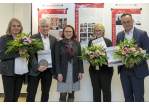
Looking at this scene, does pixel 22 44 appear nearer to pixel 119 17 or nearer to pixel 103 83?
pixel 103 83

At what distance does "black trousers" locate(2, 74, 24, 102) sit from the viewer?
2094 millimetres

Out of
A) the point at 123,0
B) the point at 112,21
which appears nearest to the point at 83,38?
the point at 112,21

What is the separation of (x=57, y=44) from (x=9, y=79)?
1.05 m

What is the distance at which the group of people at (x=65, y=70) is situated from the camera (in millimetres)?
2115

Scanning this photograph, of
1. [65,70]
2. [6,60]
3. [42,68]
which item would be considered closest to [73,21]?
[65,70]

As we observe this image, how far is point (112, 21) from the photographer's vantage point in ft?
10.7

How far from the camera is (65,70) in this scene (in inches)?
91.7

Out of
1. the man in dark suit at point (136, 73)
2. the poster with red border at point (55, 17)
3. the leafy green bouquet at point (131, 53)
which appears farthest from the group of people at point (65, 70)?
the poster with red border at point (55, 17)

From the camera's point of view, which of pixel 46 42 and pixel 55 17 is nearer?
pixel 46 42

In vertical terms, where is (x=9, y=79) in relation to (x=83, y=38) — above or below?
below

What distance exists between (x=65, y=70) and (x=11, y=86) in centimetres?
97

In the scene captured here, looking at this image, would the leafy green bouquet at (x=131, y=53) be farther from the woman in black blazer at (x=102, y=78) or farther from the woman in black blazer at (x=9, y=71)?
the woman in black blazer at (x=9, y=71)

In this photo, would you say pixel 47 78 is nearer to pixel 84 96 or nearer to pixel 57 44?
pixel 57 44

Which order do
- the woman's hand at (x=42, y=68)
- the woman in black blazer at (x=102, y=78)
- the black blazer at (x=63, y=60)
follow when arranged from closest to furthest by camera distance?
1. the woman's hand at (x=42, y=68)
2. the black blazer at (x=63, y=60)
3. the woman in black blazer at (x=102, y=78)
